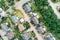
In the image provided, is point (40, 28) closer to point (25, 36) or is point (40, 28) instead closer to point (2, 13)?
point (25, 36)

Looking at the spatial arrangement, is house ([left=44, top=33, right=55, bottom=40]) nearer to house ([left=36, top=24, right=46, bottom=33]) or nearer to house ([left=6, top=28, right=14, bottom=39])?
house ([left=36, top=24, right=46, bottom=33])

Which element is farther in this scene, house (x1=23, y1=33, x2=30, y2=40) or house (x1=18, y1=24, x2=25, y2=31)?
house (x1=18, y1=24, x2=25, y2=31)

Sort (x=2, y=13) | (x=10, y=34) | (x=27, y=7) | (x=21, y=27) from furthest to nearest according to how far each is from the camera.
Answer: (x=27, y=7) < (x=2, y=13) < (x=21, y=27) < (x=10, y=34)

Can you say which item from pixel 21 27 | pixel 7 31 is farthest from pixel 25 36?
pixel 7 31

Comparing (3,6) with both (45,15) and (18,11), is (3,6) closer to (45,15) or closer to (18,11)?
(18,11)

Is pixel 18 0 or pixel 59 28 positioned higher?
pixel 18 0

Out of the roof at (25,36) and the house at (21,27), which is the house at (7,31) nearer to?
the house at (21,27)

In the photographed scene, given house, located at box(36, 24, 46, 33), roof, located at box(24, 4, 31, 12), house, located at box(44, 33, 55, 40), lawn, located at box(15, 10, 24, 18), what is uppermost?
roof, located at box(24, 4, 31, 12)

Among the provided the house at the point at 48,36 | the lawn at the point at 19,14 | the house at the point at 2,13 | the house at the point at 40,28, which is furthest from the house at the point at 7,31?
the house at the point at 48,36

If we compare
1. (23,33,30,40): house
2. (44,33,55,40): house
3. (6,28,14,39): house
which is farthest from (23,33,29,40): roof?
(44,33,55,40): house

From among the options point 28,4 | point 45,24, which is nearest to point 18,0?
point 28,4
